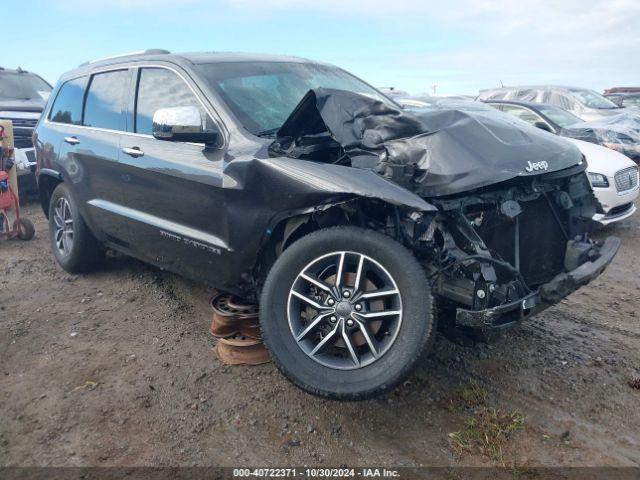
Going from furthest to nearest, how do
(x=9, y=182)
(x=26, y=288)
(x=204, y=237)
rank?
(x=9, y=182), (x=26, y=288), (x=204, y=237)

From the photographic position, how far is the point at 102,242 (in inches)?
188

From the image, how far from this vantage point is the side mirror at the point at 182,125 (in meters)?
3.28

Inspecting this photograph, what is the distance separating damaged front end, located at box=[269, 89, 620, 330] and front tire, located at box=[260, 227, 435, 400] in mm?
208

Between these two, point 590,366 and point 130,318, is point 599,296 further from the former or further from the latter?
point 130,318

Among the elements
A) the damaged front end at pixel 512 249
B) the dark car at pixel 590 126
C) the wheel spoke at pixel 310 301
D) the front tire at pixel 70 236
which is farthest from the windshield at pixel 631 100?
the wheel spoke at pixel 310 301

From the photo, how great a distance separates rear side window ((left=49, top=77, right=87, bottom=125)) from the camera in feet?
16.2

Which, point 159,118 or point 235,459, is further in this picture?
point 159,118

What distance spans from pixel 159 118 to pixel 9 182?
410 cm

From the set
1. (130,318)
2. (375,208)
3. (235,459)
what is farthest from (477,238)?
(130,318)

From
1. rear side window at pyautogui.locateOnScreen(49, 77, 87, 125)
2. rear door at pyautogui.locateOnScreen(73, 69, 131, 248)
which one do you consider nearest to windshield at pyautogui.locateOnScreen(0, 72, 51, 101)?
rear side window at pyautogui.locateOnScreen(49, 77, 87, 125)

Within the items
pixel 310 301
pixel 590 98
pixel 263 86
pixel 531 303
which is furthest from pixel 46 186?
pixel 590 98

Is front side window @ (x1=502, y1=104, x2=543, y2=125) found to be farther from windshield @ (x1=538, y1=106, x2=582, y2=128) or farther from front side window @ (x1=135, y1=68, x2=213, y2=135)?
front side window @ (x1=135, y1=68, x2=213, y2=135)

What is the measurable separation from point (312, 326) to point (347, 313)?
7.8 inches

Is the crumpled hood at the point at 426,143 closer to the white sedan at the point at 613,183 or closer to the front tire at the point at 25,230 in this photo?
the white sedan at the point at 613,183
